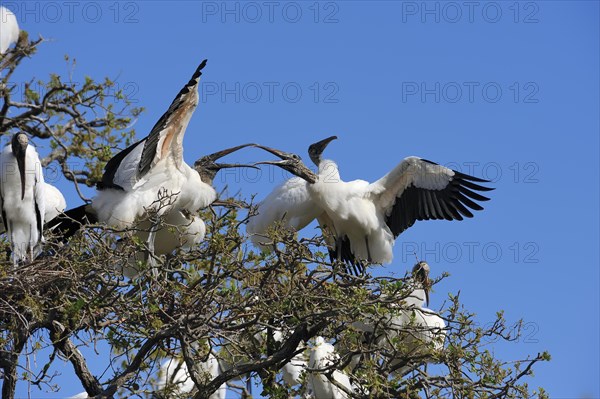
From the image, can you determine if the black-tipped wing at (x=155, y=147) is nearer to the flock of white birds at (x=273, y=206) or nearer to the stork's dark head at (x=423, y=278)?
the flock of white birds at (x=273, y=206)

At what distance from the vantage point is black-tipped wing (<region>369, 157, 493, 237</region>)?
9094mm

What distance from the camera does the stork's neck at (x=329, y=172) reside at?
29.7ft

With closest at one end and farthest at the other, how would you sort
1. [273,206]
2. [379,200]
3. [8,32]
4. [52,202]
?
[273,206], [52,202], [379,200], [8,32]

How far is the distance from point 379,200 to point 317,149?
25.7 inches

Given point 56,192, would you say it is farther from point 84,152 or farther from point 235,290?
point 235,290

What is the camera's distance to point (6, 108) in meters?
9.09

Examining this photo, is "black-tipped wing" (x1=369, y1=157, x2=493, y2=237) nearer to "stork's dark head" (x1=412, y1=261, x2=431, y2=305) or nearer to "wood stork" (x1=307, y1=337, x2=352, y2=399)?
"stork's dark head" (x1=412, y1=261, x2=431, y2=305)

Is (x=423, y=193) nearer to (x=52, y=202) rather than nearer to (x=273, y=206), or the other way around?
(x=273, y=206)

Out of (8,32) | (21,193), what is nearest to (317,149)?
(21,193)

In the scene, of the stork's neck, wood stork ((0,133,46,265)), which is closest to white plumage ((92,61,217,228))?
wood stork ((0,133,46,265))

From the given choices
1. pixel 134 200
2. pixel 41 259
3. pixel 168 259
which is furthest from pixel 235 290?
pixel 134 200

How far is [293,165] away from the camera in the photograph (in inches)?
362

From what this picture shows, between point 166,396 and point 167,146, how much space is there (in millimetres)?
2046

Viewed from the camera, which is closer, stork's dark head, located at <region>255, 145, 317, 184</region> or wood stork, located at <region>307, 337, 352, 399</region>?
wood stork, located at <region>307, 337, 352, 399</region>
